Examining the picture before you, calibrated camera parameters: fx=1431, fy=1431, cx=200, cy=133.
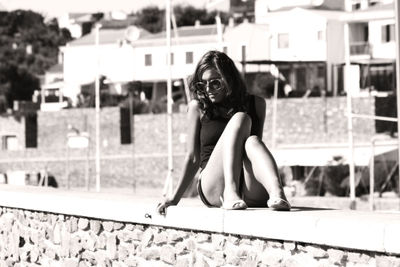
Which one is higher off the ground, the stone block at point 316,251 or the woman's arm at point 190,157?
the woman's arm at point 190,157

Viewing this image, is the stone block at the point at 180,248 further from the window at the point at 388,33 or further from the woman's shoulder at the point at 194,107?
the window at the point at 388,33

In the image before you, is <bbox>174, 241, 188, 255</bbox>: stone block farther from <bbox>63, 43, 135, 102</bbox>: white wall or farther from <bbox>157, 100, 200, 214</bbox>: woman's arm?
<bbox>63, 43, 135, 102</bbox>: white wall

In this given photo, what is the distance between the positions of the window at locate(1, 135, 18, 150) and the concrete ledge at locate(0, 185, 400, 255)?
5826cm

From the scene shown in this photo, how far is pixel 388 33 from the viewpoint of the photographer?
178 ft

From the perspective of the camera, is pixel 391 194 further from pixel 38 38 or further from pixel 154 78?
pixel 38 38

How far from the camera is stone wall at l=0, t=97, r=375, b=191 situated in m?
57.4

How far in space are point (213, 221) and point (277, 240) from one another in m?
0.71

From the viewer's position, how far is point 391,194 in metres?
43.5

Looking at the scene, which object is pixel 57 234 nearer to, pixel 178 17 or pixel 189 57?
pixel 189 57

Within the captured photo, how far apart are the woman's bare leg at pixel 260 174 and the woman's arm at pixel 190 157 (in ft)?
1.78

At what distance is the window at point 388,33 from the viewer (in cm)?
5362

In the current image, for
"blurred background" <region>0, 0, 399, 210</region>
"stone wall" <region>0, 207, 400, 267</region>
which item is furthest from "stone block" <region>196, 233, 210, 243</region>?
"blurred background" <region>0, 0, 399, 210</region>

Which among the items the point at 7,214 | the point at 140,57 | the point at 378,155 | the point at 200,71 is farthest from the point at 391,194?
the point at 200,71

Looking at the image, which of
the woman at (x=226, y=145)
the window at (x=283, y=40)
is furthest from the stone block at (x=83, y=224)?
the window at (x=283, y=40)
